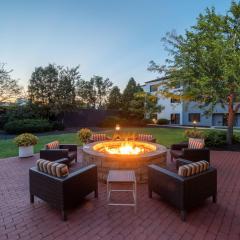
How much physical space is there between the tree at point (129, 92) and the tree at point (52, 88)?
9512mm

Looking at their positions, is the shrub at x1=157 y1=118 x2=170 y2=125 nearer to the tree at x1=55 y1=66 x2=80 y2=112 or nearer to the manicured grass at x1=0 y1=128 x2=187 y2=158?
the tree at x1=55 y1=66 x2=80 y2=112

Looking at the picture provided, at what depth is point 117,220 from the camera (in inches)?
139

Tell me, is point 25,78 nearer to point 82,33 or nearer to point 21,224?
point 82,33

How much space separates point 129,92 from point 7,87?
16926mm

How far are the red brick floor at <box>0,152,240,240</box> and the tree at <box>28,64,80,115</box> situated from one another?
17468 mm

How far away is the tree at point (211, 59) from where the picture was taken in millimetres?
8914

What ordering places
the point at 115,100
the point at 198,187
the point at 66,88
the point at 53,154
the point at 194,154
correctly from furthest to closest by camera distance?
the point at 115,100 → the point at 66,88 → the point at 194,154 → the point at 53,154 → the point at 198,187

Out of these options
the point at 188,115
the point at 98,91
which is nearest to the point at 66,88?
the point at 98,91

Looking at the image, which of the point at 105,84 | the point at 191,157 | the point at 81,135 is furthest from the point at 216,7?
the point at 105,84

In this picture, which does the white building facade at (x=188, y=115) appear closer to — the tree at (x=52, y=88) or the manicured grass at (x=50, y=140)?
the tree at (x=52, y=88)

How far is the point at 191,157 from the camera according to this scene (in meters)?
6.40

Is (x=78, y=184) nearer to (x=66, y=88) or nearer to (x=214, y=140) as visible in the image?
(x=214, y=140)

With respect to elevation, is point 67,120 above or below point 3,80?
below

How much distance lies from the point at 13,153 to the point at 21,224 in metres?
6.58
